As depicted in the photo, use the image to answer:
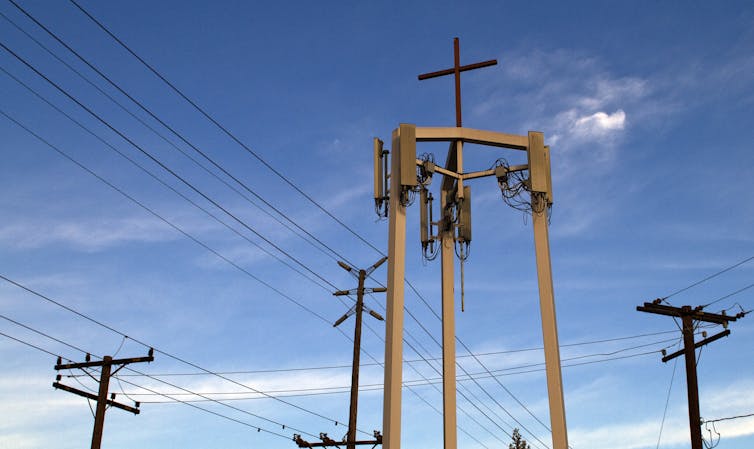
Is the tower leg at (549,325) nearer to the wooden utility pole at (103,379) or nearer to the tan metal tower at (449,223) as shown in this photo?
the tan metal tower at (449,223)

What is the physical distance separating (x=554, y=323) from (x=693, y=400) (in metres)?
16.6

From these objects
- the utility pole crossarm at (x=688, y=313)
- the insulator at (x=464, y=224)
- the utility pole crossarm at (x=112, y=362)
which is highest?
the utility pole crossarm at (x=688, y=313)

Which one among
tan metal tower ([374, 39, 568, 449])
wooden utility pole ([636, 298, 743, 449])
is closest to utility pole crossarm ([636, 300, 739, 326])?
wooden utility pole ([636, 298, 743, 449])

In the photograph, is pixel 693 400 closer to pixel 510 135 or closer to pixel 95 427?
pixel 510 135

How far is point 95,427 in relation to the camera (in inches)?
1198

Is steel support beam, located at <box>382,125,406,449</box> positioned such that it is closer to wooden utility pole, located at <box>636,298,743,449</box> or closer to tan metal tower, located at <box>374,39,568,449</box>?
tan metal tower, located at <box>374,39,568,449</box>

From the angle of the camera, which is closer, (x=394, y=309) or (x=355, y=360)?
(x=394, y=309)

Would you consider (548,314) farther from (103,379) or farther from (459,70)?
(103,379)

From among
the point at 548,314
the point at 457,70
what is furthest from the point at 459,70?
the point at 548,314

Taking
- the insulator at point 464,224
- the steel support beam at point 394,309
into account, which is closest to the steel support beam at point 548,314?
the insulator at point 464,224

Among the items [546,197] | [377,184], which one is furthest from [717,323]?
[377,184]

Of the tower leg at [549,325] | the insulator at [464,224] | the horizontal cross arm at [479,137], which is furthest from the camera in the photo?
the insulator at [464,224]

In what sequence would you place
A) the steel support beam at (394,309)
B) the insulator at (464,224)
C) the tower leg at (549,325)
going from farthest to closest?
the insulator at (464,224) → the tower leg at (549,325) → the steel support beam at (394,309)

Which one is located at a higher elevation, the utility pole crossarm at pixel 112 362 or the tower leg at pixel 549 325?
the utility pole crossarm at pixel 112 362
